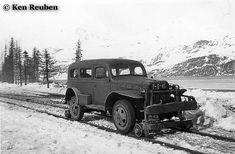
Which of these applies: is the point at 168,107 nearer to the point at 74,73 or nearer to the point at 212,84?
the point at 74,73

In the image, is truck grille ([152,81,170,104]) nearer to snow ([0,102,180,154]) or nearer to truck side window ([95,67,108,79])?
snow ([0,102,180,154])

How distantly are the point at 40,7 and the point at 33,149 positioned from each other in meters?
10.3

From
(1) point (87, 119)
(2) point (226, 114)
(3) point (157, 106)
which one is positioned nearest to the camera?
(3) point (157, 106)

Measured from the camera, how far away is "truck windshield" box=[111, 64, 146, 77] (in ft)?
33.2

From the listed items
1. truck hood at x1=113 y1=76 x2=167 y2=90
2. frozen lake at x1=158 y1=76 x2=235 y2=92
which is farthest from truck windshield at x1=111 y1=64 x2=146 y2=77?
frozen lake at x1=158 y1=76 x2=235 y2=92

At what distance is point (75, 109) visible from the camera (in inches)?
463

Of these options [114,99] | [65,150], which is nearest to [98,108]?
[114,99]

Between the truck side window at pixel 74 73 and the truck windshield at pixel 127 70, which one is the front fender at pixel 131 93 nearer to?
the truck windshield at pixel 127 70

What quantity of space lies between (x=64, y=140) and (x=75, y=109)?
152 inches

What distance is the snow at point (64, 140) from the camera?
705 cm

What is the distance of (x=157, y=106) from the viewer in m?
8.39

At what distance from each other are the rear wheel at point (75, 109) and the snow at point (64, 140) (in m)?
1.00

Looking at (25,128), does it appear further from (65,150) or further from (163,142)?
(163,142)

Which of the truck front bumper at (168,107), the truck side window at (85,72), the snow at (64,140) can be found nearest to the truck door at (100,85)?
the truck side window at (85,72)
